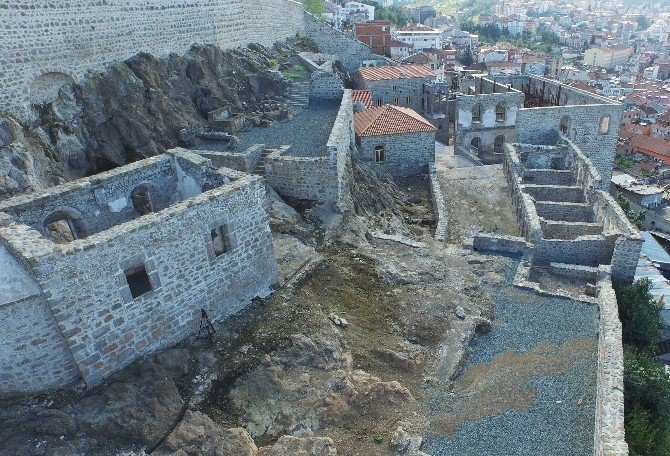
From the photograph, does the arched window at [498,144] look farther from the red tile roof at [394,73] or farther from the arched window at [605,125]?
the red tile roof at [394,73]

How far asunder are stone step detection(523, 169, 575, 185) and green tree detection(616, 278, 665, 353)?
905cm

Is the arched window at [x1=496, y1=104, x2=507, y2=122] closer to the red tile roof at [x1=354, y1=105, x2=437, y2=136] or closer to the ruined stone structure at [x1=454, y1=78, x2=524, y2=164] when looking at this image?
the ruined stone structure at [x1=454, y1=78, x2=524, y2=164]

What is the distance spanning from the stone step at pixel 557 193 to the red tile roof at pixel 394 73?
19.0 meters

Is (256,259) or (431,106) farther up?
(256,259)

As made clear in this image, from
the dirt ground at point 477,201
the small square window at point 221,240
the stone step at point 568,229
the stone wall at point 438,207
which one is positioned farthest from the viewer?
the dirt ground at point 477,201

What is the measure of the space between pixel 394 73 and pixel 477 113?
9568mm

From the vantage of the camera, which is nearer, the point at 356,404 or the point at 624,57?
the point at 356,404

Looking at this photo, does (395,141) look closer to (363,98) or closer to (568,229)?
(363,98)

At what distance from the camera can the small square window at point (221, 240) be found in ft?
36.8

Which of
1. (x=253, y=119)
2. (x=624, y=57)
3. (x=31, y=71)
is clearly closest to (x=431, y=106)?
(x=253, y=119)

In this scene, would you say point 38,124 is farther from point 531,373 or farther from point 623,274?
point 623,274

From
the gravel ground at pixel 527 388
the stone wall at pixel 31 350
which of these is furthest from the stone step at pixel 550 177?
the stone wall at pixel 31 350

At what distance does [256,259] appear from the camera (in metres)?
12.1

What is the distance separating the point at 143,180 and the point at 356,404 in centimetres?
798
